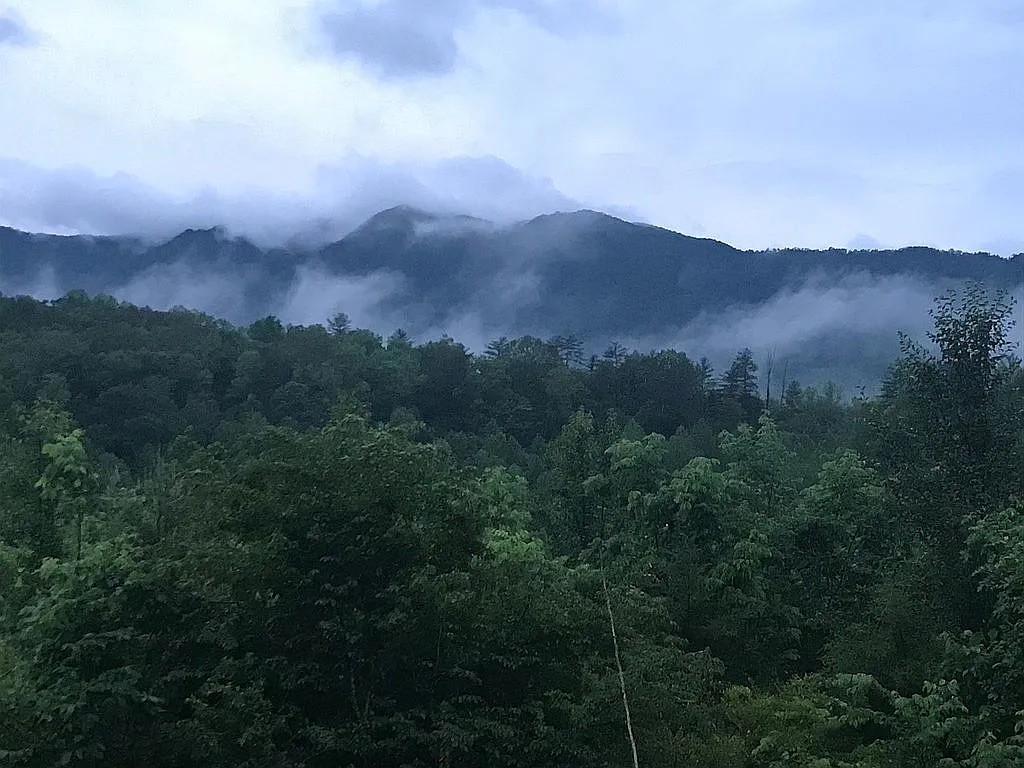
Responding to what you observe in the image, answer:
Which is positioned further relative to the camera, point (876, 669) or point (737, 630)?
point (737, 630)

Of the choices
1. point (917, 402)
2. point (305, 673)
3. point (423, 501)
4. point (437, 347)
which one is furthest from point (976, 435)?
point (437, 347)

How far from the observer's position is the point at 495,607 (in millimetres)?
11922

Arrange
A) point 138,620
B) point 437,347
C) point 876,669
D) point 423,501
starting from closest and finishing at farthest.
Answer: point 138,620 → point 423,501 → point 876,669 → point 437,347

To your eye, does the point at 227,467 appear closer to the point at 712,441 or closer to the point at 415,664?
the point at 415,664

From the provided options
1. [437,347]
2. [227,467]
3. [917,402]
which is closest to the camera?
[227,467]

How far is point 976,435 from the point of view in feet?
50.2

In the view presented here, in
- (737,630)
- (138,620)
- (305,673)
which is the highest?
(138,620)

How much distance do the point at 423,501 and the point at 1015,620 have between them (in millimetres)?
8195

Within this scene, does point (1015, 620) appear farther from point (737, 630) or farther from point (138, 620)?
point (138, 620)

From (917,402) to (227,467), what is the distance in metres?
11.2

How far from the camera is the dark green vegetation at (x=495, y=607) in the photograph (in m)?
10.7

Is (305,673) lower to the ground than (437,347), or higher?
lower

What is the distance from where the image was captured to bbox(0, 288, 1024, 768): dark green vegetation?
35.0 feet

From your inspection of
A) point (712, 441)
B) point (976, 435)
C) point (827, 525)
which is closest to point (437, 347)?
point (712, 441)
